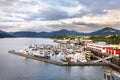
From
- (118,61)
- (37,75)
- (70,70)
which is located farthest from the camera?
(118,61)

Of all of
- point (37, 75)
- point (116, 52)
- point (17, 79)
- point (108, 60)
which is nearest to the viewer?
point (17, 79)

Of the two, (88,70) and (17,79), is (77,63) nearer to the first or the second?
(88,70)

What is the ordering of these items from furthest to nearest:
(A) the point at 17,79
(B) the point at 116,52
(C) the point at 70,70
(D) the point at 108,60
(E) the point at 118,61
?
(B) the point at 116,52, (D) the point at 108,60, (E) the point at 118,61, (C) the point at 70,70, (A) the point at 17,79

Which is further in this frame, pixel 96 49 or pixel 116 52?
pixel 96 49

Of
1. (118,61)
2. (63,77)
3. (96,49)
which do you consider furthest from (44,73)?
(96,49)

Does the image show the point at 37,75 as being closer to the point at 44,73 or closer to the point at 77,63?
the point at 44,73

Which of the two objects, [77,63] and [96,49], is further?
[96,49]

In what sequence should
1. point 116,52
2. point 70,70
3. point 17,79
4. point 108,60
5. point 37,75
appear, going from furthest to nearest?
point 116,52 < point 108,60 < point 70,70 < point 37,75 < point 17,79

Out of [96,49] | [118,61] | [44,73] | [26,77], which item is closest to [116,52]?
[118,61]

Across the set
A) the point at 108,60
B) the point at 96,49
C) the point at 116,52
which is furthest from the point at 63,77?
the point at 96,49
